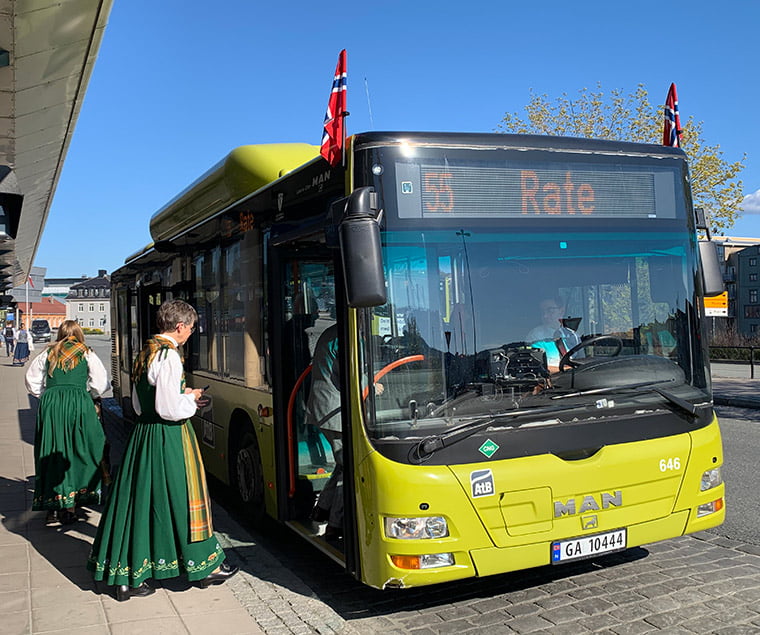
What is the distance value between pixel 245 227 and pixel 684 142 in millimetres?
28549

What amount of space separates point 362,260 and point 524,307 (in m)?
1.11

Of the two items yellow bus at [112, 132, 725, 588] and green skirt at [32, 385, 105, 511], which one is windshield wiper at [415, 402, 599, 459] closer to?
yellow bus at [112, 132, 725, 588]

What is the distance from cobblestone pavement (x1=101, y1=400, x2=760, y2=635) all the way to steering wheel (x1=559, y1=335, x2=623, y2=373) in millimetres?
1432

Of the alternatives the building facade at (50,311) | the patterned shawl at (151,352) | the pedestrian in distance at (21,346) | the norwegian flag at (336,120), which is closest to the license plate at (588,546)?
the patterned shawl at (151,352)

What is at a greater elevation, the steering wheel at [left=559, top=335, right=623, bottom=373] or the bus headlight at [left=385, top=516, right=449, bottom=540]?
the steering wheel at [left=559, top=335, right=623, bottom=373]

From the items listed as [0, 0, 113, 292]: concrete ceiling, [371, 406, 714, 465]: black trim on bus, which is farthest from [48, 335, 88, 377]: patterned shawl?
[371, 406, 714, 465]: black trim on bus

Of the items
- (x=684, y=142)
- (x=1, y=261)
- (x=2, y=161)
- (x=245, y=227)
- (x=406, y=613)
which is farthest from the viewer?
(x=684, y=142)

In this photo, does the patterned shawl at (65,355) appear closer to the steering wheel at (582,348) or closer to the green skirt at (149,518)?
the green skirt at (149,518)

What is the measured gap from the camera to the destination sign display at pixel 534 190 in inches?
185

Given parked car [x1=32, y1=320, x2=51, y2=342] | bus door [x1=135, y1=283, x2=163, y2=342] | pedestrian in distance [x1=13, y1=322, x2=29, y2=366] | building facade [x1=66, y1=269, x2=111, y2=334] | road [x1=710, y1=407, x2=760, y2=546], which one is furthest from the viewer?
building facade [x1=66, y1=269, x2=111, y2=334]

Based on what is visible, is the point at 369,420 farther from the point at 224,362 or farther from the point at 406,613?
the point at 224,362

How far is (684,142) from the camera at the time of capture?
31.8 meters

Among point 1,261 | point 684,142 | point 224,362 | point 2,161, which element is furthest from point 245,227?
point 684,142

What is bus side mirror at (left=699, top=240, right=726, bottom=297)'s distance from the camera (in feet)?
17.8
